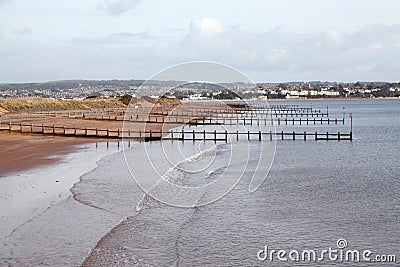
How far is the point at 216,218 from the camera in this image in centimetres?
1767

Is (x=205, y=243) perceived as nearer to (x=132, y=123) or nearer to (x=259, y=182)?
(x=259, y=182)

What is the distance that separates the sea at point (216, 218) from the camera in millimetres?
13281

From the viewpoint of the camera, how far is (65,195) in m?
19.8

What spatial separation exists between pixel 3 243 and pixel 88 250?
2128 millimetres

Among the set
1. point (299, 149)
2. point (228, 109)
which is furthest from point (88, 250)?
point (228, 109)

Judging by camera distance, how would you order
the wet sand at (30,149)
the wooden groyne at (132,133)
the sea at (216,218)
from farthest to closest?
the wooden groyne at (132,133), the wet sand at (30,149), the sea at (216,218)
